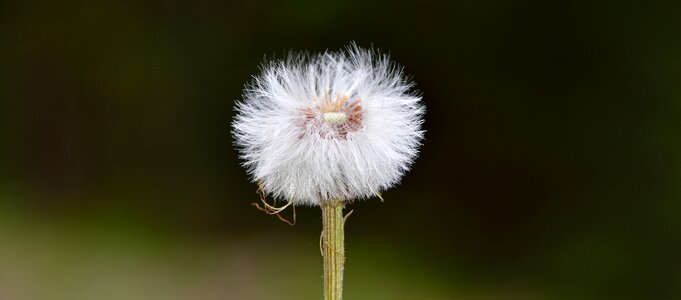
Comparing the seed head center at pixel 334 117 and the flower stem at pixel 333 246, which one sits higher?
the seed head center at pixel 334 117

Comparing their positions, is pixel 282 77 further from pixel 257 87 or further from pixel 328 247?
pixel 328 247

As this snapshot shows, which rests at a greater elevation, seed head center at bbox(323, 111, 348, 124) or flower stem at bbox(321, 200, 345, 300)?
seed head center at bbox(323, 111, 348, 124)

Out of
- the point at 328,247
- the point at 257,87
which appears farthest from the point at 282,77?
the point at 328,247

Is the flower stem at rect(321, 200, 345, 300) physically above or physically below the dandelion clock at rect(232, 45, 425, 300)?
below

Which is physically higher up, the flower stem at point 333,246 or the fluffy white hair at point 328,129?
the fluffy white hair at point 328,129

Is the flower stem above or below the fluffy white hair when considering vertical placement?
below
